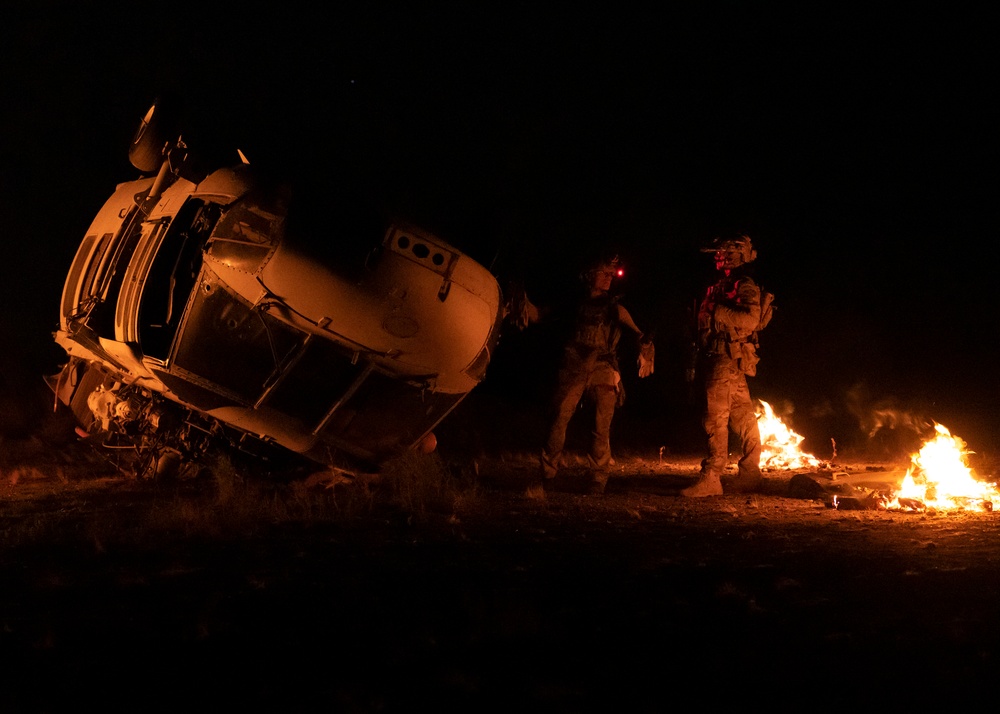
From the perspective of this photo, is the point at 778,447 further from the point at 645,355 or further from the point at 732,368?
the point at 645,355

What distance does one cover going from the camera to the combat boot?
777 cm

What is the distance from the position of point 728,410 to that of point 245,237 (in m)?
4.96

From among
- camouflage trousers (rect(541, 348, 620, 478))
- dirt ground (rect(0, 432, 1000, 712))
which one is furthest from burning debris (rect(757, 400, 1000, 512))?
camouflage trousers (rect(541, 348, 620, 478))

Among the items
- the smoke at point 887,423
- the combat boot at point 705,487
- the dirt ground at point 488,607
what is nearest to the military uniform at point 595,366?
the combat boot at point 705,487

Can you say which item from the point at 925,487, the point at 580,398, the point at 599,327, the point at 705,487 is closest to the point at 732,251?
the point at 599,327

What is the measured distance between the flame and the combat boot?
263 cm

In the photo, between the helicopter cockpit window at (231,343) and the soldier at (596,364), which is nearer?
the helicopter cockpit window at (231,343)

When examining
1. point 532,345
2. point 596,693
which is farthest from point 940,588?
point 532,345

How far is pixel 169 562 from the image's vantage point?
500cm

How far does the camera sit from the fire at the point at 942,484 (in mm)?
7020

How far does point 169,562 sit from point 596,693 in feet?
10.4

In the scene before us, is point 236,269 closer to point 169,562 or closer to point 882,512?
point 169,562

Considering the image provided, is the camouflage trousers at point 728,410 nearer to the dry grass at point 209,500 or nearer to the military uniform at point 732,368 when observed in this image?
the military uniform at point 732,368

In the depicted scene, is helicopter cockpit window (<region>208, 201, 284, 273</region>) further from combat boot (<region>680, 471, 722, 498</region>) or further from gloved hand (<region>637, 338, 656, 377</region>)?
combat boot (<region>680, 471, 722, 498</region>)
